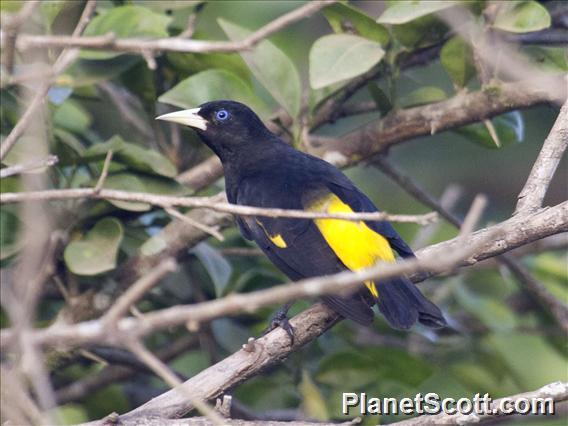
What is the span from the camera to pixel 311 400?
3.97m

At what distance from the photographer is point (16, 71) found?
3.91m

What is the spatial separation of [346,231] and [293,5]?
8.71 ft

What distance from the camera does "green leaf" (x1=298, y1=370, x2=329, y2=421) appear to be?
3904mm

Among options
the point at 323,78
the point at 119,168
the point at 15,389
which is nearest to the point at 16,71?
the point at 119,168

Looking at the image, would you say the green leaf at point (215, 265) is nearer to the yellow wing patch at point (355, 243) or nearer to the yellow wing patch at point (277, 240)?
the yellow wing patch at point (277, 240)

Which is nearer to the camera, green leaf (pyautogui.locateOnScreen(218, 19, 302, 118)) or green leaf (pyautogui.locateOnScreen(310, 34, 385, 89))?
green leaf (pyautogui.locateOnScreen(310, 34, 385, 89))

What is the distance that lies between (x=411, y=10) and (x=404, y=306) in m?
1.18

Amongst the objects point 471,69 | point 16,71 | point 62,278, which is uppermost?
point 16,71

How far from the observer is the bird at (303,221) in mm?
3348

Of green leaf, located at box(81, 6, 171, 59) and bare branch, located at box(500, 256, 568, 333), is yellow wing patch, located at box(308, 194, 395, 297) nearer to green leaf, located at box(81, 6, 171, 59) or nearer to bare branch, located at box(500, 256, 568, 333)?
bare branch, located at box(500, 256, 568, 333)

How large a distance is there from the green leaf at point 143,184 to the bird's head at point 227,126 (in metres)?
0.30

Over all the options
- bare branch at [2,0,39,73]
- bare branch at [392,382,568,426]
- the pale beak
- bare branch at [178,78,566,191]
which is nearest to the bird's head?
the pale beak

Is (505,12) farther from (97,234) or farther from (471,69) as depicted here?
(97,234)

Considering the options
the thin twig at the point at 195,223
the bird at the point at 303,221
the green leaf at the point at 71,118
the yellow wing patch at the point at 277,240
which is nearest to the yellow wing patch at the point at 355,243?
the bird at the point at 303,221
